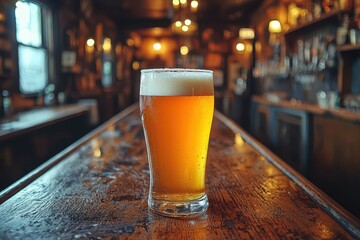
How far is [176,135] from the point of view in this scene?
0.79 metres

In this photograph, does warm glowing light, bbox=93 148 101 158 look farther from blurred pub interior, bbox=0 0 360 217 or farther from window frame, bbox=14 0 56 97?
window frame, bbox=14 0 56 97

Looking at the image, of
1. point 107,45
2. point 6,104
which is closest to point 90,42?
point 107,45

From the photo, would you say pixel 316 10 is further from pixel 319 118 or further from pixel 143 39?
pixel 143 39

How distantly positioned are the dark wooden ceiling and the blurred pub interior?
3 cm

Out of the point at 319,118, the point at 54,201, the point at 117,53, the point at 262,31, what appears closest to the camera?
the point at 54,201

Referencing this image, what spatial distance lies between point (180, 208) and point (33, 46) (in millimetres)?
5168

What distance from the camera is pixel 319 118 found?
4234 mm

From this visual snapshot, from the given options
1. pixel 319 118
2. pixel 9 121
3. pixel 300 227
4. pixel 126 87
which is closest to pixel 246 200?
pixel 300 227

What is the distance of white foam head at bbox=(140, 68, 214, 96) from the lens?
0.78m

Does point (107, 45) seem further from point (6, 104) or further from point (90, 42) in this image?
point (6, 104)

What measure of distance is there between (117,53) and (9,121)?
849cm

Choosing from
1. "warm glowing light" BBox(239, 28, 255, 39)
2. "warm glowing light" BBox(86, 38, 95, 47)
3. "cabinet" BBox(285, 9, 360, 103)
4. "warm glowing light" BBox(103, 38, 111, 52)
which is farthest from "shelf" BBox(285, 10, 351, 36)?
"warm glowing light" BBox(103, 38, 111, 52)

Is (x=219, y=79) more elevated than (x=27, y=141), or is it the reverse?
(x=219, y=79)

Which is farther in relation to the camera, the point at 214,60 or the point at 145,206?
the point at 214,60
